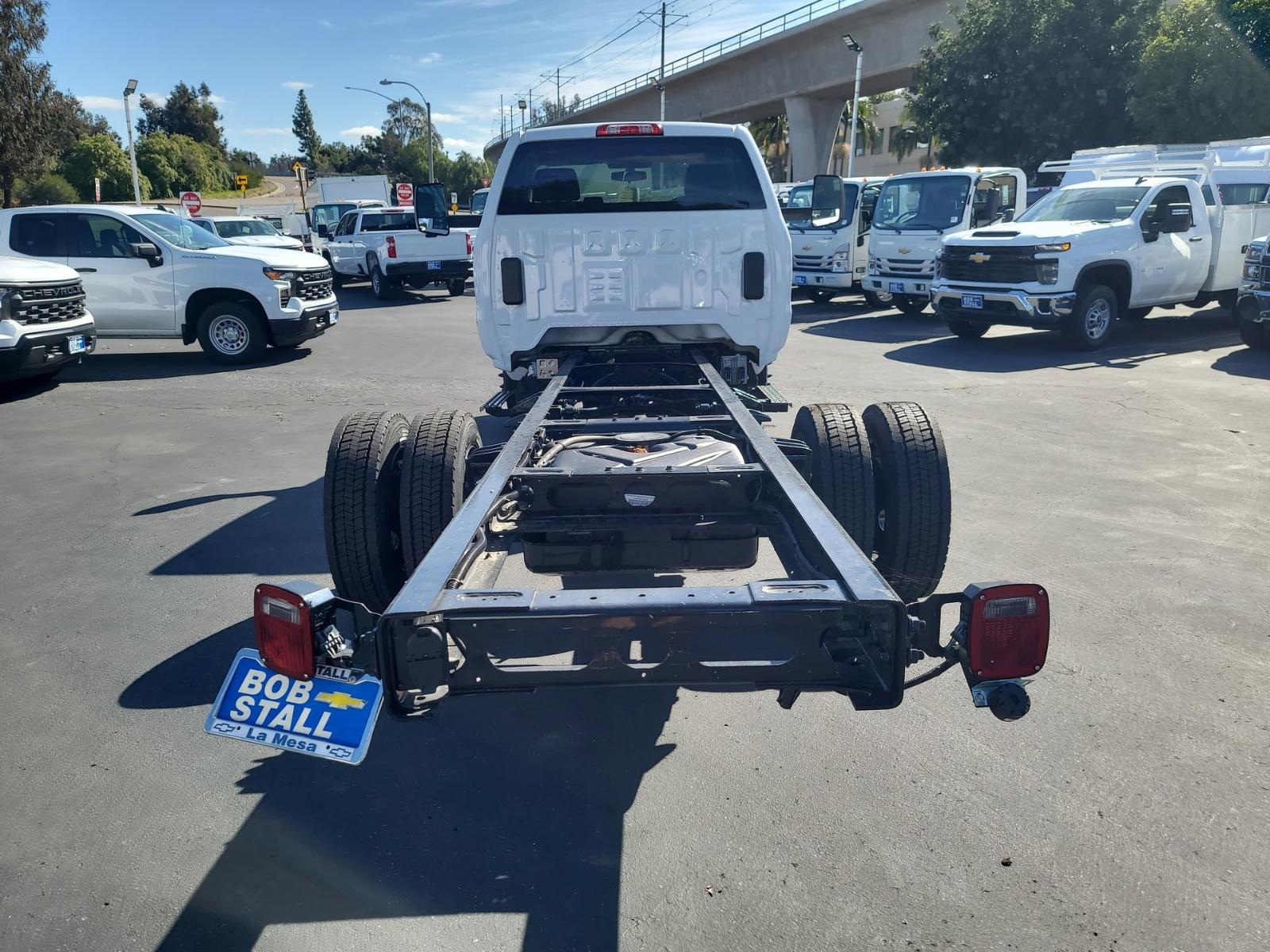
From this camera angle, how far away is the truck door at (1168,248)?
1269 centimetres

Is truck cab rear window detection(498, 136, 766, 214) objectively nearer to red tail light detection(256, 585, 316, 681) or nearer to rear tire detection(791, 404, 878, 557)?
rear tire detection(791, 404, 878, 557)

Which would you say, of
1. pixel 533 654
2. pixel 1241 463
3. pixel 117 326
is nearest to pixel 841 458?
pixel 533 654

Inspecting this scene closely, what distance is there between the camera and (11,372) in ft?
31.0

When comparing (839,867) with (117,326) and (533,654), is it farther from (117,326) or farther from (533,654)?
(117,326)

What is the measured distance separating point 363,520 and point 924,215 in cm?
1391

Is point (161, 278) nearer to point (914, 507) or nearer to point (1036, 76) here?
point (914, 507)

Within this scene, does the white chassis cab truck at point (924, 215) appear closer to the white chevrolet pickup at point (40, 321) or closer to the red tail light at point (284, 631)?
the white chevrolet pickup at point (40, 321)

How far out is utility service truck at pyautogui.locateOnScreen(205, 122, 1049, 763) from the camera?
7.86 feet

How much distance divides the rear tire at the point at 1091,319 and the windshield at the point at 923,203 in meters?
3.49

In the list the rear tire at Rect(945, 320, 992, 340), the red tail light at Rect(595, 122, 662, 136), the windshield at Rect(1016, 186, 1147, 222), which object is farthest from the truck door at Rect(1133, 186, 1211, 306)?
the red tail light at Rect(595, 122, 662, 136)

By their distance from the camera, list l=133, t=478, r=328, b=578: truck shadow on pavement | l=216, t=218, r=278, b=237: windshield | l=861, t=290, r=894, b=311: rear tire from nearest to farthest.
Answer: l=133, t=478, r=328, b=578: truck shadow on pavement → l=861, t=290, r=894, b=311: rear tire → l=216, t=218, r=278, b=237: windshield

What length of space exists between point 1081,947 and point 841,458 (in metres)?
2.00

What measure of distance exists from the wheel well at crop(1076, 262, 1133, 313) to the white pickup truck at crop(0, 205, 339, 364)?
9.98 meters

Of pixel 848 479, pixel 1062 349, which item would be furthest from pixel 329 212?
pixel 848 479
